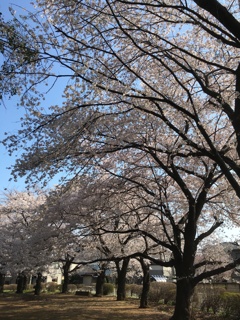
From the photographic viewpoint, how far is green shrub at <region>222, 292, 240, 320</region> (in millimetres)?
13778

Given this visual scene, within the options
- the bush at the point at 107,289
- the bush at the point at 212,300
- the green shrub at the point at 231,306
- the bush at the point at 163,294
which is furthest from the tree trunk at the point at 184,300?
the bush at the point at 107,289

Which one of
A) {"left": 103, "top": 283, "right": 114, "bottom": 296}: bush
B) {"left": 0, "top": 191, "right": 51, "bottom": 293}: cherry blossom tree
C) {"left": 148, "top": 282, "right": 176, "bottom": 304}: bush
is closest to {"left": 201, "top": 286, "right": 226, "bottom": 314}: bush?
{"left": 148, "top": 282, "right": 176, "bottom": 304}: bush

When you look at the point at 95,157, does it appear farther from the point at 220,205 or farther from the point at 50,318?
the point at 50,318

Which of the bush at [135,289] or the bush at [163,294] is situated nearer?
the bush at [163,294]

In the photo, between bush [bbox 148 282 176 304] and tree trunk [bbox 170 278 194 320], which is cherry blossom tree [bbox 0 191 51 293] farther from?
tree trunk [bbox 170 278 194 320]

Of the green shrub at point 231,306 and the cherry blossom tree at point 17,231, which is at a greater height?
the cherry blossom tree at point 17,231

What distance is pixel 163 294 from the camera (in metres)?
21.1

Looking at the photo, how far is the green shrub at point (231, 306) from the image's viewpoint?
45.2ft

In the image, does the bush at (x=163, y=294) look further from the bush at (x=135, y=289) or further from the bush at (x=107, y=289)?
the bush at (x=107, y=289)

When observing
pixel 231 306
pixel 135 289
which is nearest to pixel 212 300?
pixel 231 306

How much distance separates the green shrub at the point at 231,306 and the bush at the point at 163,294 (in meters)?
A: 5.84

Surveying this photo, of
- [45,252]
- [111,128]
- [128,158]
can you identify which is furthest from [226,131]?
[45,252]

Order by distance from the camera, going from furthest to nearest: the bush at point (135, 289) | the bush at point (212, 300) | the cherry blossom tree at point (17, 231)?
the bush at point (135, 289) → the cherry blossom tree at point (17, 231) → the bush at point (212, 300)

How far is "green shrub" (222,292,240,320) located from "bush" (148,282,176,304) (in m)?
5.84
